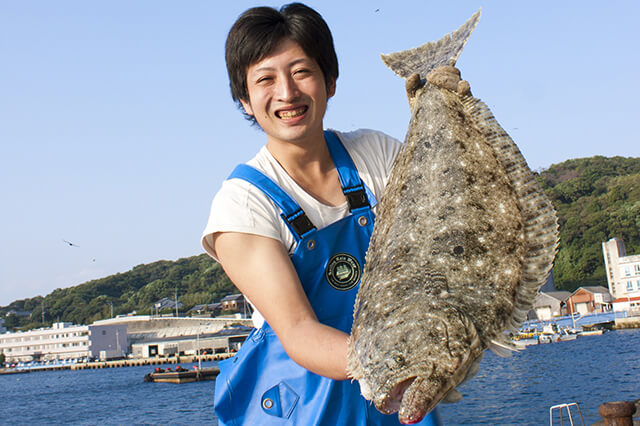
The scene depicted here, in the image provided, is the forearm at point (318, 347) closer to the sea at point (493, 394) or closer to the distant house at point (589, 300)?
the sea at point (493, 394)

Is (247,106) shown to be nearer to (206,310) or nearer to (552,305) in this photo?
(552,305)

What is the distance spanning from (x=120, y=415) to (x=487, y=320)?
58.5 m

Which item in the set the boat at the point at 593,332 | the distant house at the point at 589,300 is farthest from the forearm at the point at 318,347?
the distant house at the point at 589,300

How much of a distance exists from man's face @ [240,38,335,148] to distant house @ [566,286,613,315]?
9027 cm

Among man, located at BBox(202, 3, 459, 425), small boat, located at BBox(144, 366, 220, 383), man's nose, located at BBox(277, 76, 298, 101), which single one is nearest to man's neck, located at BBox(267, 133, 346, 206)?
man, located at BBox(202, 3, 459, 425)

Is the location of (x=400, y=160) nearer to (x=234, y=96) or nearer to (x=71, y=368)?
(x=234, y=96)

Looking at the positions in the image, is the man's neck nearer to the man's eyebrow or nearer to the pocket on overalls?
the man's eyebrow

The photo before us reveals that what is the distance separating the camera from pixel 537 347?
70.1 m

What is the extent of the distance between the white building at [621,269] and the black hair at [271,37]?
3341 inches

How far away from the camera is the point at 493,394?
41469 mm

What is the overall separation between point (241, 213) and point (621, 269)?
285 feet

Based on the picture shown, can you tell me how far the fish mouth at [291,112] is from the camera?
267cm

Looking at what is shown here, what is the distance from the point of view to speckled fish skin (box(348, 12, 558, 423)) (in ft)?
5.72

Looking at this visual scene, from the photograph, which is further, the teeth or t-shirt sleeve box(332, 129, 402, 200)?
t-shirt sleeve box(332, 129, 402, 200)
